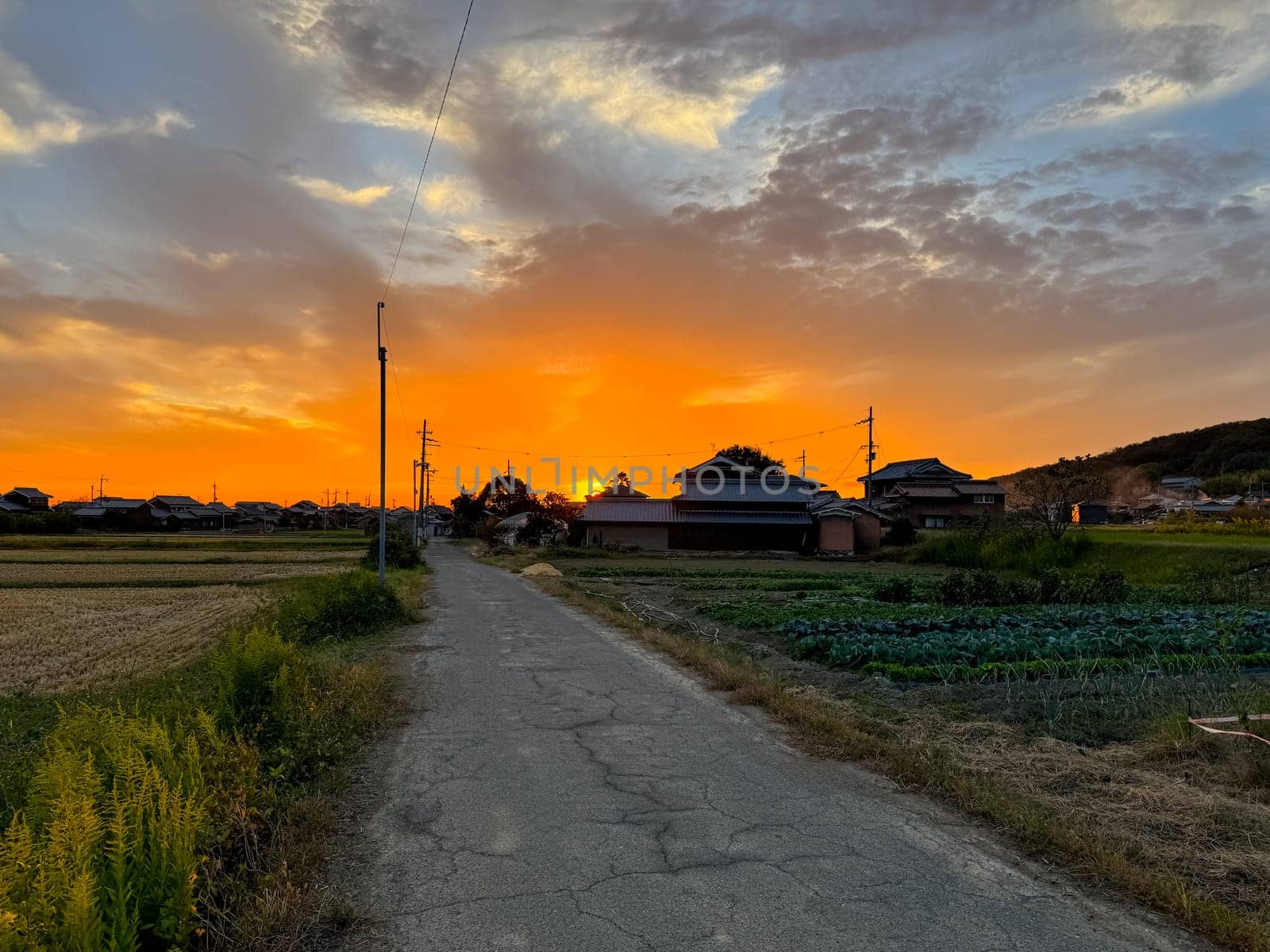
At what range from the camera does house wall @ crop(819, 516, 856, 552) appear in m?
48.0

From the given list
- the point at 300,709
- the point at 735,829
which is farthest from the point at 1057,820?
the point at 300,709

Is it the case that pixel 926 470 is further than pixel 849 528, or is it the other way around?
pixel 926 470

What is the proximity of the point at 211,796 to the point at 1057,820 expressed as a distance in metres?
5.10

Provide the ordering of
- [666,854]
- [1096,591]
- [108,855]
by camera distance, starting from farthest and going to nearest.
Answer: [1096,591] → [666,854] → [108,855]

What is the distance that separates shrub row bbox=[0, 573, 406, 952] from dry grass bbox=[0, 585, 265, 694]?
7.78 metres

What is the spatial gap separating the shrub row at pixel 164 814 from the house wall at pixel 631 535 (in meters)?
43.0

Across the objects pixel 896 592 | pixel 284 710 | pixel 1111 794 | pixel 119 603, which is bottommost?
pixel 119 603

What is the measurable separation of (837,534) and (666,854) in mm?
45671

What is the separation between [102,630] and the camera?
1797cm

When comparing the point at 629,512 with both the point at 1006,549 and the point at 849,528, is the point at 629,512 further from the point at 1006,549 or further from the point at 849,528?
the point at 1006,549

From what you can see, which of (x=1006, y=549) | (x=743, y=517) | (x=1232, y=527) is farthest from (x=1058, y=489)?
(x=743, y=517)

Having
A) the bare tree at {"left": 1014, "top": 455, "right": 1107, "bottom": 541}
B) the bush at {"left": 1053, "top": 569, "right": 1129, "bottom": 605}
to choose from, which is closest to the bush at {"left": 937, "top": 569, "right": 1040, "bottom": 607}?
the bush at {"left": 1053, "top": 569, "right": 1129, "bottom": 605}

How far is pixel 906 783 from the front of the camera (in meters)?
5.84

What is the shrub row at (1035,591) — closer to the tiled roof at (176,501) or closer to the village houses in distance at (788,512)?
the village houses in distance at (788,512)
